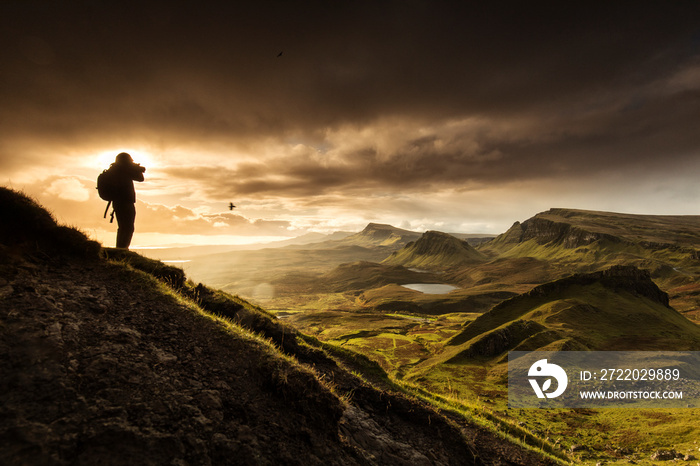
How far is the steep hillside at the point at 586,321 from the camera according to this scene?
230 feet

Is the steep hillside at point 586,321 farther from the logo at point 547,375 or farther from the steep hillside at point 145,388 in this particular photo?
the steep hillside at point 145,388

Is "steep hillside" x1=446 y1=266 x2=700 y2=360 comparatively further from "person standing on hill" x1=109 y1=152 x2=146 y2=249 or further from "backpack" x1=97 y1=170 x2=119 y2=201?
"backpack" x1=97 y1=170 x2=119 y2=201

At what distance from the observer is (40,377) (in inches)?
208

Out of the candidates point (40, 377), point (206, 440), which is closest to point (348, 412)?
point (206, 440)

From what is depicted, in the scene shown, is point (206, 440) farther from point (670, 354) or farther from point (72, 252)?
point (670, 354)

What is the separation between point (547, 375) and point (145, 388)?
→ 80735 mm

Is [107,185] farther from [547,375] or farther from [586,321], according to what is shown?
[586,321]

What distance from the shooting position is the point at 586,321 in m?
82.6

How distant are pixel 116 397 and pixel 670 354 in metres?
91.2

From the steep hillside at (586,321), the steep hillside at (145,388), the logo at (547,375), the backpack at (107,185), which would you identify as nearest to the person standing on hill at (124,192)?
the backpack at (107,185)

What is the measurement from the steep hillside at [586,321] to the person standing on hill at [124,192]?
80021mm

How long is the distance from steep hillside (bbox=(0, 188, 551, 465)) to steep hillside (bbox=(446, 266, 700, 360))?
73.0 metres

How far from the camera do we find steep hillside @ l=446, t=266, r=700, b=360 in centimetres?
7006

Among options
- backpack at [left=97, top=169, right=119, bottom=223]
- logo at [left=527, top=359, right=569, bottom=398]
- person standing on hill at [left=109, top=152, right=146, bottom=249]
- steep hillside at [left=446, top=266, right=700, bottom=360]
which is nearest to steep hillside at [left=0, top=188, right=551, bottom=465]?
person standing on hill at [left=109, top=152, right=146, bottom=249]
